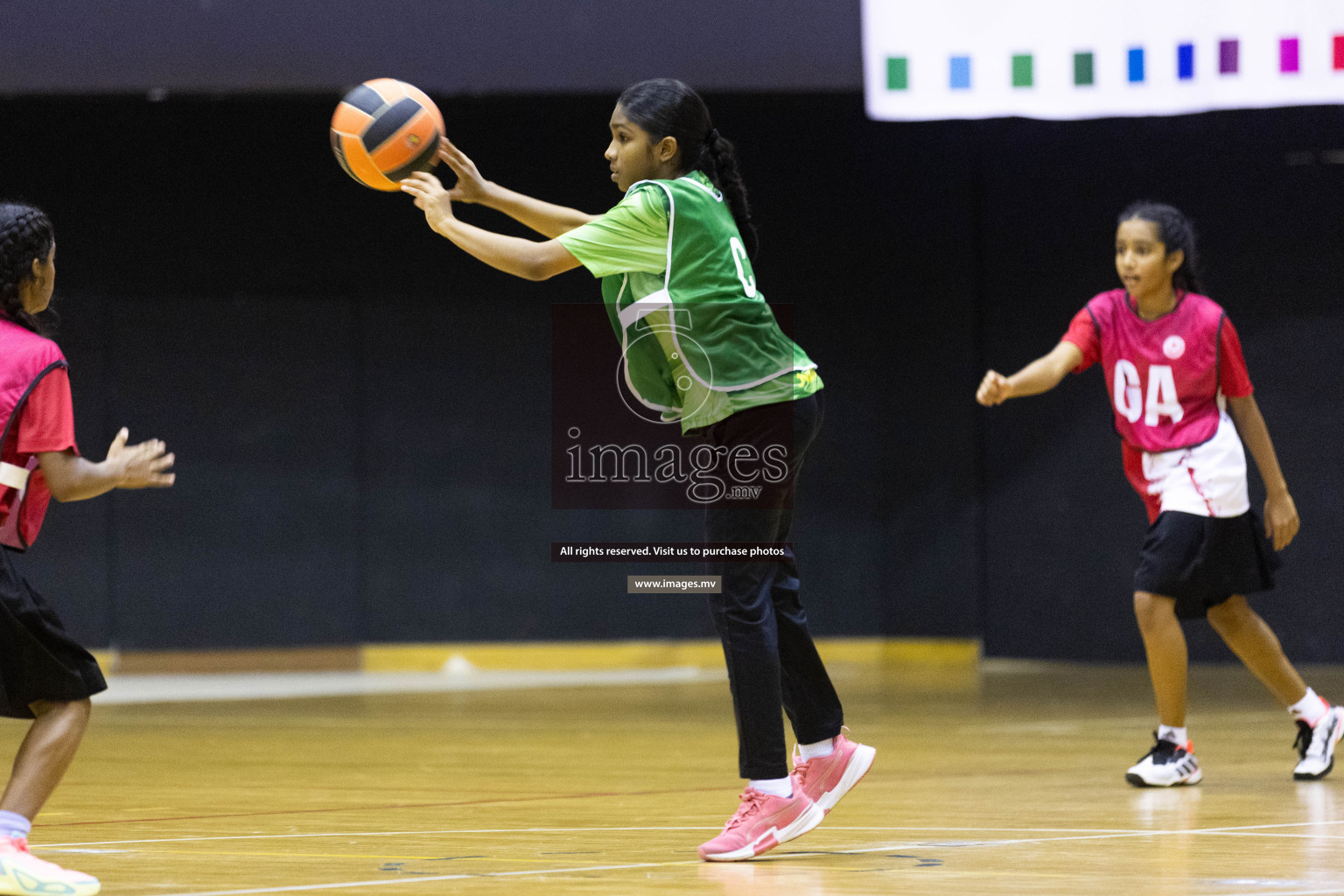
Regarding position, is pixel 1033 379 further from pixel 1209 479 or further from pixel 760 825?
pixel 760 825

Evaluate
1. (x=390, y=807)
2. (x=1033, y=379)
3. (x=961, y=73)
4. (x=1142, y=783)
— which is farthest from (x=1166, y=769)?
(x=961, y=73)

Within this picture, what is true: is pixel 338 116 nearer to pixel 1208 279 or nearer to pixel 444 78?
pixel 444 78

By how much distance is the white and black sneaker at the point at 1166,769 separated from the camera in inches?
165

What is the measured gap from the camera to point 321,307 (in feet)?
28.1

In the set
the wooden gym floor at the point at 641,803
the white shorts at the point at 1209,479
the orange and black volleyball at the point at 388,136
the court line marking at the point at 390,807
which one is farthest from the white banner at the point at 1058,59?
the orange and black volleyball at the point at 388,136

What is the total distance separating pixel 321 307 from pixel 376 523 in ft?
3.64

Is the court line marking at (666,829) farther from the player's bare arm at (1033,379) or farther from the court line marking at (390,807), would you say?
the player's bare arm at (1033,379)

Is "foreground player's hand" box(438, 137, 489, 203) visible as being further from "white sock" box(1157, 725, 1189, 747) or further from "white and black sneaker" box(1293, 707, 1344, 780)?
"white and black sneaker" box(1293, 707, 1344, 780)

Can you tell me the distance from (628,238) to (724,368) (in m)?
0.30

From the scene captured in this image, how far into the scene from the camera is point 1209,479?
4.34 metres

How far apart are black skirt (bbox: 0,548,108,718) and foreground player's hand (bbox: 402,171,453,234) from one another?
881 millimetres

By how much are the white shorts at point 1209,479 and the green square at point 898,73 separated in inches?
115

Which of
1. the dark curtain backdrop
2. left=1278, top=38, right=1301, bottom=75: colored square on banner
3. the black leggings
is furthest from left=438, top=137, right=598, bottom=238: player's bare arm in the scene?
the dark curtain backdrop

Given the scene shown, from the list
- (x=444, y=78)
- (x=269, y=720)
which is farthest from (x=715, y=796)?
(x=444, y=78)
